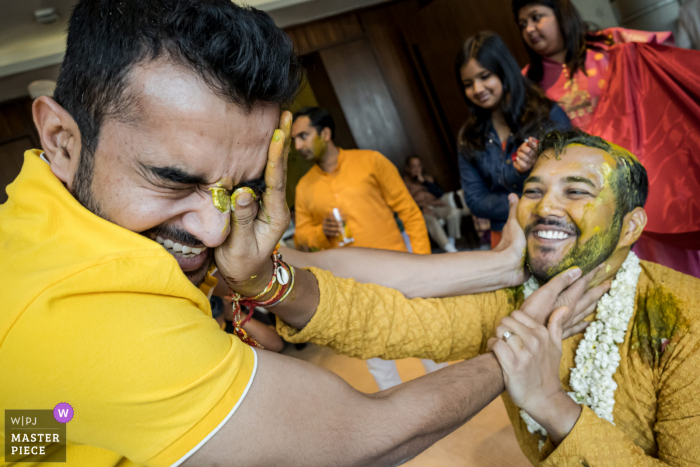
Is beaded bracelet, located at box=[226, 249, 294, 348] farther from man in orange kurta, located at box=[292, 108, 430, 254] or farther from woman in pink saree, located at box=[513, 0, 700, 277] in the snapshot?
man in orange kurta, located at box=[292, 108, 430, 254]

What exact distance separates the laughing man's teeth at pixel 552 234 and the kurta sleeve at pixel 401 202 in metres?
1.74

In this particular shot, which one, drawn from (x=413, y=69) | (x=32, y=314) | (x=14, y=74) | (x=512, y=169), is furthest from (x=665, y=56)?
(x=14, y=74)

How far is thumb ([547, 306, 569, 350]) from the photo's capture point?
1.56 m

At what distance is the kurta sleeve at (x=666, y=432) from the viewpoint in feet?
4.51

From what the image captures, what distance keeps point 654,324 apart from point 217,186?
1.44 meters

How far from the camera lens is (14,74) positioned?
5.75 m

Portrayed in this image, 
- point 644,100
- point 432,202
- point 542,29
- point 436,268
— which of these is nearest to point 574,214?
point 436,268

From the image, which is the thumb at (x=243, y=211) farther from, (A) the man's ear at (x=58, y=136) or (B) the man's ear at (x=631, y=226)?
(B) the man's ear at (x=631, y=226)

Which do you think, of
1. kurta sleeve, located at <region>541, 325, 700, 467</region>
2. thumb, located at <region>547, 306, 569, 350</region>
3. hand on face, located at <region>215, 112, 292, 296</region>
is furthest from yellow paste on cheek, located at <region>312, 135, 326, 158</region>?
kurta sleeve, located at <region>541, 325, 700, 467</region>

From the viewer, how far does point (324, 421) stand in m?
1.07

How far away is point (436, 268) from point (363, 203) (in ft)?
5.16

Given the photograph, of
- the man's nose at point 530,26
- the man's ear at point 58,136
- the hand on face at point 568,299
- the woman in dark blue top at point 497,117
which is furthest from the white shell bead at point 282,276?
the man's nose at point 530,26

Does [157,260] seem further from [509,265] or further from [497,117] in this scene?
[497,117]

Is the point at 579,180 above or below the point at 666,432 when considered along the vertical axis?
above
